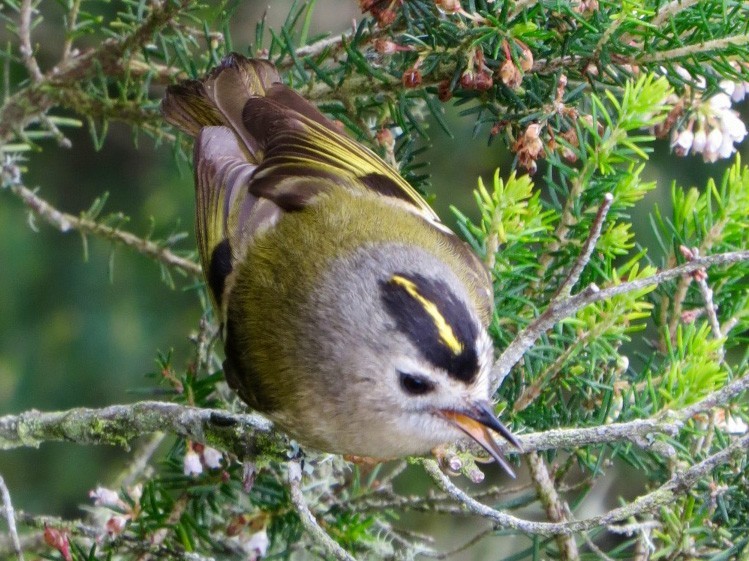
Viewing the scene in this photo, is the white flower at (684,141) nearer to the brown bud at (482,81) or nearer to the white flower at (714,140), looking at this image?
the white flower at (714,140)

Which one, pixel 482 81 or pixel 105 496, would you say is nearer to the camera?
pixel 482 81

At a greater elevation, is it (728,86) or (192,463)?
(728,86)

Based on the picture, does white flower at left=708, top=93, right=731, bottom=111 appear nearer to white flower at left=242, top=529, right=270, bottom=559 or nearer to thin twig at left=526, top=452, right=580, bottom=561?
thin twig at left=526, top=452, right=580, bottom=561

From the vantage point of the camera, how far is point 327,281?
7.99ft

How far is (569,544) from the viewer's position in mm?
2043

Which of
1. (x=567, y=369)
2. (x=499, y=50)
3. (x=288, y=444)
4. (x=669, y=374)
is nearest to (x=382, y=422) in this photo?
(x=288, y=444)

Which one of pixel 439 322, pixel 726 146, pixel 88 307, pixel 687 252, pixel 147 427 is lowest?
pixel 88 307

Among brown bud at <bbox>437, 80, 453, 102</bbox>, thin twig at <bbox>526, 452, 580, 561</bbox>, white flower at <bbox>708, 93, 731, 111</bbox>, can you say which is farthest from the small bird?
white flower at <bbox>708, 93, 731, 111</bbox>

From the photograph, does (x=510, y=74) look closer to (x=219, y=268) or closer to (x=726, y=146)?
Result: (x=726, y=146)

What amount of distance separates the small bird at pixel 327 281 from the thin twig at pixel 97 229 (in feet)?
0.27

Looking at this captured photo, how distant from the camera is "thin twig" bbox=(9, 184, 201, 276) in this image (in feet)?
8.62

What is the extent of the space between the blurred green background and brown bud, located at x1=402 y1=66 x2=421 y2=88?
253 cm

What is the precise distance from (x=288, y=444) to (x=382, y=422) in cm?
22

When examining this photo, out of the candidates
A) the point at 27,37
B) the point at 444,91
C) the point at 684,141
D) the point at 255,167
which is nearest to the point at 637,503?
the point at 684,141
